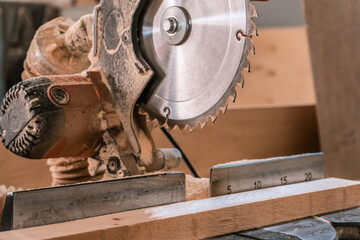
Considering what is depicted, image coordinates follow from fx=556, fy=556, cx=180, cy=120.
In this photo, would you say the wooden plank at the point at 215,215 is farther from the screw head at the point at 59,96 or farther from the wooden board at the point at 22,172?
the wooden board at the point at 22,172

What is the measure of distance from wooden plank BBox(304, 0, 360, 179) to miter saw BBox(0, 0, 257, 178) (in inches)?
72.2

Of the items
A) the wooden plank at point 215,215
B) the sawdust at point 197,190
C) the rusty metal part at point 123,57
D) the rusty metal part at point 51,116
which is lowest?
the wooden plank at point 215,215

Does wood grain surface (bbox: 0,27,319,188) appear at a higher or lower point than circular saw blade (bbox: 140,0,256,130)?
lower

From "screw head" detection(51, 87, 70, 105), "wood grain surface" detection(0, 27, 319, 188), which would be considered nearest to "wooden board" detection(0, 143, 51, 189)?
"wood grain surface" detection(0, 27, 319, 188)

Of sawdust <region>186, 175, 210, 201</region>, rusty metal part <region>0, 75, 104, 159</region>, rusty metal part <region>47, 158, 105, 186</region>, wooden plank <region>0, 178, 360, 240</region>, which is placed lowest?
wooden plank <region>0, 178, 360, 240</region>

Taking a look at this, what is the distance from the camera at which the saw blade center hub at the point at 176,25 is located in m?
1.38

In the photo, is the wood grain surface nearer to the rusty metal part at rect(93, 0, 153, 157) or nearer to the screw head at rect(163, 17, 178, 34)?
the rusty metal part at rect(93, 0, 153, 157)

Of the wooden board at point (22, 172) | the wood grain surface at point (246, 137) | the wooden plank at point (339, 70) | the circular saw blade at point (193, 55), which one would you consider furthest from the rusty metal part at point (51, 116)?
the wooden plank at point (339, 70)

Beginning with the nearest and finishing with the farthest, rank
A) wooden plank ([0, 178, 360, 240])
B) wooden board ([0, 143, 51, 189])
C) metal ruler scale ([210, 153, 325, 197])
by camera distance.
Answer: wooden plank ([0, 178, 360, 240])
metal ruler scale ([210, 153, 325, 197])
wooden board ([0, 143, 51, 189])

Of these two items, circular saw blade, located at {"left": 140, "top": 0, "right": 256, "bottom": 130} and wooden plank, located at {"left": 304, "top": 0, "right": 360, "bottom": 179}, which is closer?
circular saw blade, located at {"left": 140, "top": 0, "right": 256, "bottom": 130}

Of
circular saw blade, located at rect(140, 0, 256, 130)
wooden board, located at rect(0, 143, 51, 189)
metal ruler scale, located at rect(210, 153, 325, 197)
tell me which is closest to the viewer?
circular saw blade, located at rect(140, 0, 256, 130)

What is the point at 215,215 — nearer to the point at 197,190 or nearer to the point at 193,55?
the point at 197,190

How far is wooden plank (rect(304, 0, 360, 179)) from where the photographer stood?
3.23 meters

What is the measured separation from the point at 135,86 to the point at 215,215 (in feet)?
1.40
